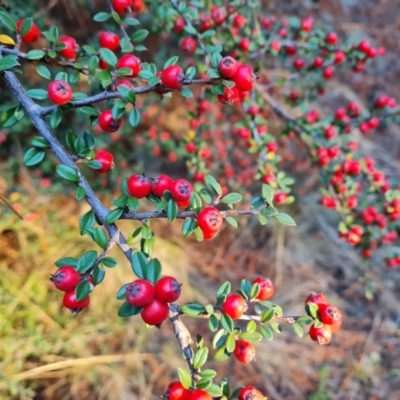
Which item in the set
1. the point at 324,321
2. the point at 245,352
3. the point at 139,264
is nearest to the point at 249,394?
the point at 245,352

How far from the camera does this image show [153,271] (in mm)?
1242

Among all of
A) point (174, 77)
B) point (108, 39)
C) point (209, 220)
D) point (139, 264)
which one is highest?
point (174, 77)

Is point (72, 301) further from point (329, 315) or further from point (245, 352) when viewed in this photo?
point (329, 315)

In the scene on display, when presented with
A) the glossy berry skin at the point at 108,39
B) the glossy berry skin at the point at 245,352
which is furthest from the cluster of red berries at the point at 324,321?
the glossy berry skin at the point at 108,39

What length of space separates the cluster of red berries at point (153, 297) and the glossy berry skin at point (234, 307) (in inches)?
9.6

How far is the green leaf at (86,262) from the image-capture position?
128 centimetres

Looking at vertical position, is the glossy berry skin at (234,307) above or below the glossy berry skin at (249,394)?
above

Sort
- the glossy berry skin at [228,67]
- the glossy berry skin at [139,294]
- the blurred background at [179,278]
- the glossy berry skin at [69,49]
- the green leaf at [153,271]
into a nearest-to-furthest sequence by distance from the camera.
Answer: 1. the glossy berry skin at [139,294]
2. the green leaf at [153,271]
3. the glossy berry skin at [228,67]
4. the glossy berry skin at [69,49]
5. the blurred background at [179,278]

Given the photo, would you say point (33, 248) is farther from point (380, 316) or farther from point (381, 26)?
point (381, 26)

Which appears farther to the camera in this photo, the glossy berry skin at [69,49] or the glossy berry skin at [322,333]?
the glossy berry skin at [69,49]

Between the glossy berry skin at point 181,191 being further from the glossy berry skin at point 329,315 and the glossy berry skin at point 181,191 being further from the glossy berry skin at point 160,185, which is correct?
the glossy berry skin at point 329,315

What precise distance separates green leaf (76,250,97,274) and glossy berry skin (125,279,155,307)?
190mm

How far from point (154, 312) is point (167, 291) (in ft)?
0.21

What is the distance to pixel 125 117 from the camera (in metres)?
3.99
